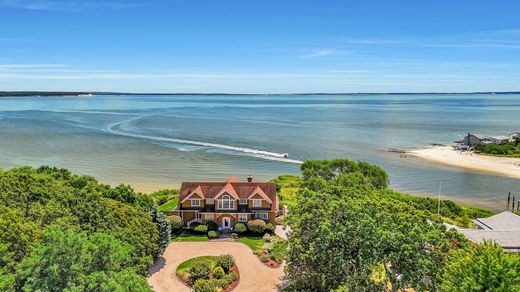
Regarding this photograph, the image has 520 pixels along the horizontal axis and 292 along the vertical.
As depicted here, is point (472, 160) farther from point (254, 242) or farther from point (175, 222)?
point (175, 222)

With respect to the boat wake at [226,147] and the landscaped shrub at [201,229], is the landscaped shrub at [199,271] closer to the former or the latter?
the landscaped shrub at [201,229]

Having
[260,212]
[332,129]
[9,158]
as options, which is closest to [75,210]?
[260,212]

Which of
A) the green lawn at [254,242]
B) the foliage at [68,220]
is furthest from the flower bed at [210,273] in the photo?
the green lawn at [254,242]

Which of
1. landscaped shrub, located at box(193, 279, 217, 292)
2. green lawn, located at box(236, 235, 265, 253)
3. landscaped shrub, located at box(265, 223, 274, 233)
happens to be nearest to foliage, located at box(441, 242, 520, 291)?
landscaped shrub, located at box(193, 279, 217, 292)

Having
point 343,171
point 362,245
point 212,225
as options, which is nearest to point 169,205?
point 212,225

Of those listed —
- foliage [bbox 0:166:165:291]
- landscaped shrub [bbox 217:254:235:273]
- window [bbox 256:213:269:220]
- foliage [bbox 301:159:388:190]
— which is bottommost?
landscaped shrub [bbox 217:254:235:273]

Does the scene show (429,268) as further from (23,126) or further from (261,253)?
(23,126)

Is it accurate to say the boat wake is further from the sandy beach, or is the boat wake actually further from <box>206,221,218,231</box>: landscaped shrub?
<box>206,221,218,231</box>: landscaped shrub
